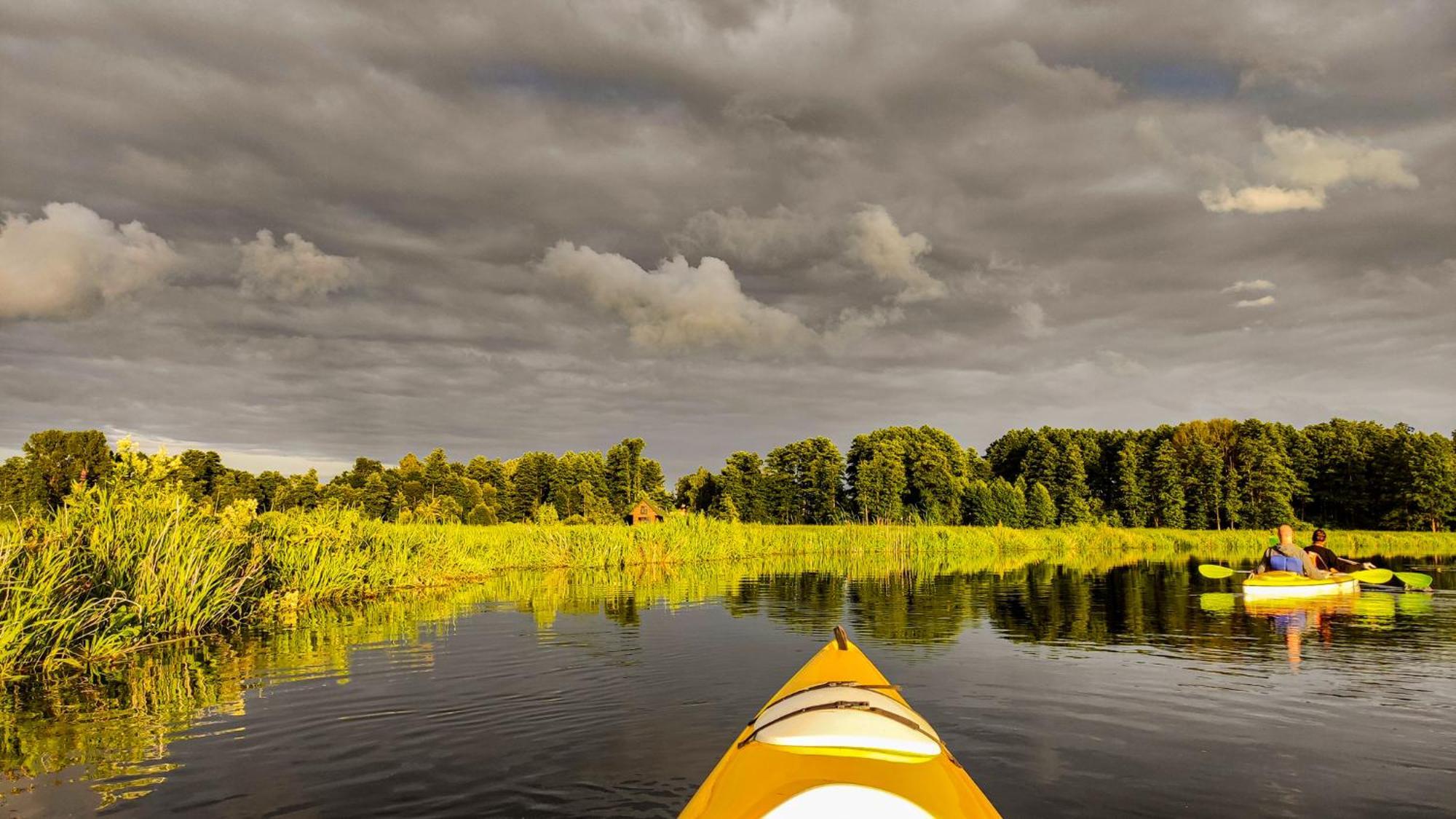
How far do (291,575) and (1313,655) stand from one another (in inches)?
894

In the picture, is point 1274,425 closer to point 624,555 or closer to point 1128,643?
point 624,555

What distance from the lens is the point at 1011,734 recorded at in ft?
30.5

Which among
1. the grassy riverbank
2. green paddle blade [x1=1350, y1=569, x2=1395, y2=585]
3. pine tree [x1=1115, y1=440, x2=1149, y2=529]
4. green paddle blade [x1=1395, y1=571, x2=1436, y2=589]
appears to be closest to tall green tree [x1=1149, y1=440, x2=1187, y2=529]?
pine tree [x1=1115, y1=440, x2=1149, y2=529]

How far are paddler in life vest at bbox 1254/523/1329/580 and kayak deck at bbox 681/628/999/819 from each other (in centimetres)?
2173

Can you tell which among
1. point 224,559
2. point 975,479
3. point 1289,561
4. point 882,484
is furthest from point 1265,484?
point 224,559

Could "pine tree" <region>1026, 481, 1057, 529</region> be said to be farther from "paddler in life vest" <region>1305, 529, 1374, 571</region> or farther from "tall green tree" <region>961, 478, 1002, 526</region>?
"paddler in life vest" <region>1305, 529, 1374, 571</region>

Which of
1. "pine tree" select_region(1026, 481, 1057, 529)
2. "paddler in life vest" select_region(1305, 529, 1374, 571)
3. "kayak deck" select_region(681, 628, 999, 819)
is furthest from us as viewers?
"pine tree" select_region(1026, 481, 1057, 529)

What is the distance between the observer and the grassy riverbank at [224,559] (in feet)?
41.0

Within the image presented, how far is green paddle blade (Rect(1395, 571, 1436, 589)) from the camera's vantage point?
75.1ft

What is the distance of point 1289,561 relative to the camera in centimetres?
2286

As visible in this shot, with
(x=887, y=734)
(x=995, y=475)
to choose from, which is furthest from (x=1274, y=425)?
(x=887, y=734)

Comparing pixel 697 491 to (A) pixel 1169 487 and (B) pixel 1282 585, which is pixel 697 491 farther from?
(B) pixel 1282 585

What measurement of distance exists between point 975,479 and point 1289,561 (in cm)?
8311

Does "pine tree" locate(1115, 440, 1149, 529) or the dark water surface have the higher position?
"pine tree" locate(1115, 440, 1149, 529)
